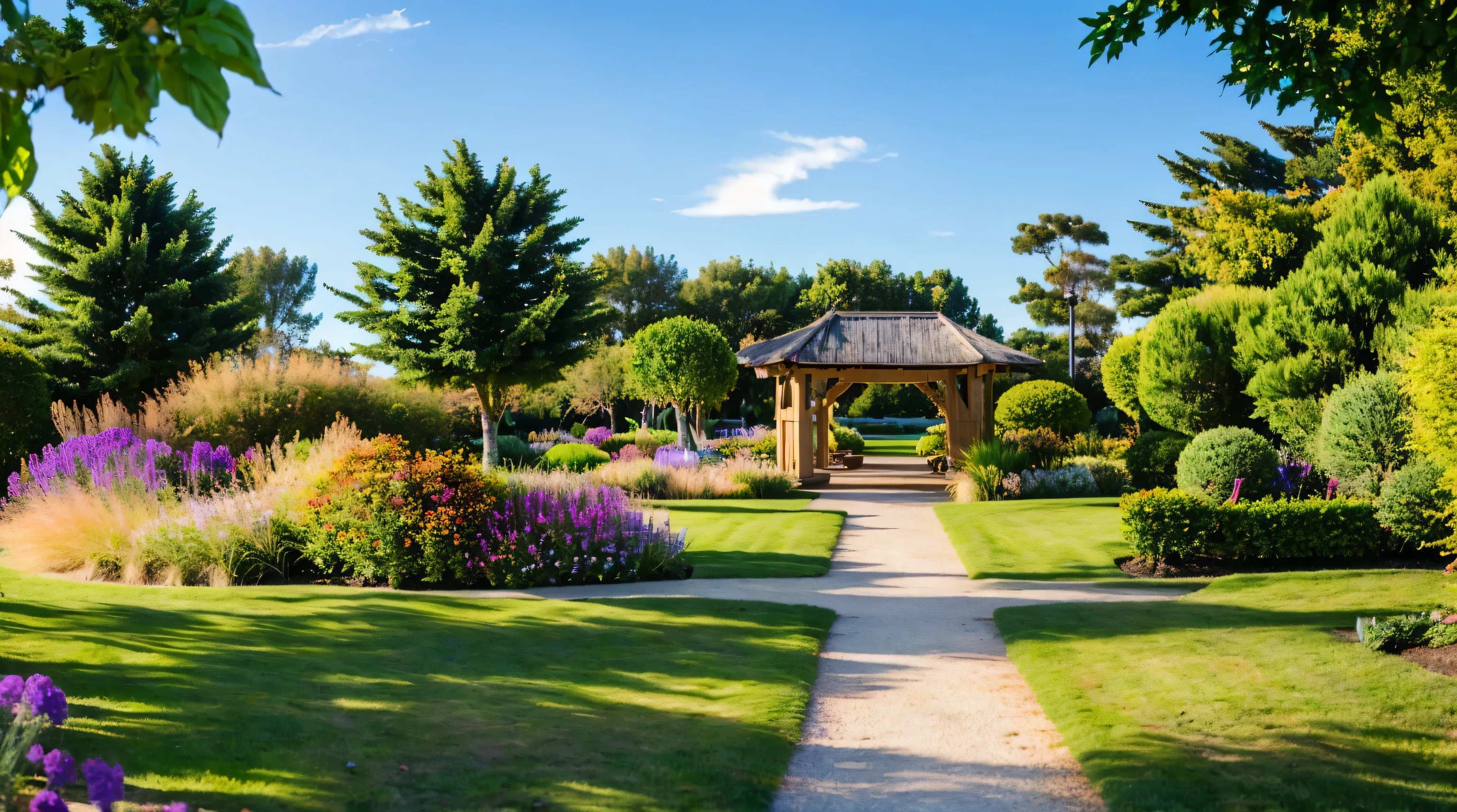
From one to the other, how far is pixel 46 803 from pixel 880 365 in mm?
18419

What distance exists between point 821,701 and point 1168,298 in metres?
38.8

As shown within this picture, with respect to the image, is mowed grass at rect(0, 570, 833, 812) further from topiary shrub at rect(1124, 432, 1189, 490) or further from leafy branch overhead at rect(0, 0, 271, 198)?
topiary shrub at rect(1124, 432, 1189, 490)

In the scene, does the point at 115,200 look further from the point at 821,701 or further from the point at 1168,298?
the point at 1168,298

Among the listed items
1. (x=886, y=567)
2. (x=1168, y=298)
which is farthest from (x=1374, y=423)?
(x=1168, y=298)

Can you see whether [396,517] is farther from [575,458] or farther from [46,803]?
[575,458]

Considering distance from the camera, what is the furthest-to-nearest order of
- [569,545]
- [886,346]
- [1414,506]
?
1. [886,346]
2. [1414,506]
3. [569,545]

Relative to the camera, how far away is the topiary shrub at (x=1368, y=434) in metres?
10.7

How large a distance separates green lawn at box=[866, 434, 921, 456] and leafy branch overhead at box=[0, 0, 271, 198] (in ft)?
99.1

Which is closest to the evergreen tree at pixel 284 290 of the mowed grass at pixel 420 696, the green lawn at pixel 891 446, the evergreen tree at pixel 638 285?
the evergreen tree at pixel 638 285

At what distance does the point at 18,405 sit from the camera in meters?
14.3

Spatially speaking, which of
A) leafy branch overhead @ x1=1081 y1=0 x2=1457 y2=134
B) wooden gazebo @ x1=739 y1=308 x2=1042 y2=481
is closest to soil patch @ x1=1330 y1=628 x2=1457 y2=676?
leafy branch overhead @ x1=1081 y1=0 x2=1457 y2=134

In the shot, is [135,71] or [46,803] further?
[46,803]

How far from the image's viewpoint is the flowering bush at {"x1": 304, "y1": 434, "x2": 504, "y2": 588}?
8.68 meters

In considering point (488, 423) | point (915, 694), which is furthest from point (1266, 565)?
point (488, 423)
